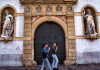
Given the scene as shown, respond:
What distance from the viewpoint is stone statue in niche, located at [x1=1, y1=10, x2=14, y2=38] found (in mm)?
9766

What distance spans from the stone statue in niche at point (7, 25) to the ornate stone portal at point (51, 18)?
1112 mm

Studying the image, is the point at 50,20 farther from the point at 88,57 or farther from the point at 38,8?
the point at 88,57

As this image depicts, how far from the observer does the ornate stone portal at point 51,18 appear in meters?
9.82

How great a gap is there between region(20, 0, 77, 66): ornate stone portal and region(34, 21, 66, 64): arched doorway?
351mm

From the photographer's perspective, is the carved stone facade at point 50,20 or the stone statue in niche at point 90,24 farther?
the stone statue in niche at point 90,24

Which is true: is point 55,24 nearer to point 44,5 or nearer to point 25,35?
point 44,5

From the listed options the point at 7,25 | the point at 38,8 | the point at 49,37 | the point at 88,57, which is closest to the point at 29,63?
the point at 49,37

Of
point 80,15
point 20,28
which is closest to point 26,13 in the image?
point 20,28

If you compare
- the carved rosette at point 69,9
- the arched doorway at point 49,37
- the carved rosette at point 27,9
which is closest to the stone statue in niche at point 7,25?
the carved rosette at point 27,9

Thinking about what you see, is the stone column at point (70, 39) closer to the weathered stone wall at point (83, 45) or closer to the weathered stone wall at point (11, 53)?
the weathered stone wall at point (83, 45)

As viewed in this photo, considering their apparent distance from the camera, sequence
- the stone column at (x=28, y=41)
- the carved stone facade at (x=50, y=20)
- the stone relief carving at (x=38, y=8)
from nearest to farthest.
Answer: the stone column at (x=28, y=41), the carved stone facade at (x=50, y=20), the stone relief carving at (x=38, y=8)

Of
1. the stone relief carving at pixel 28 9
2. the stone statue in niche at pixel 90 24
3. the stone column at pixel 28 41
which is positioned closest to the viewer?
the stone column at pixel 28 41

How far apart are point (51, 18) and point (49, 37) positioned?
60.4 inches

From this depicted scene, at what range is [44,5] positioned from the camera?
1037 centimetres
